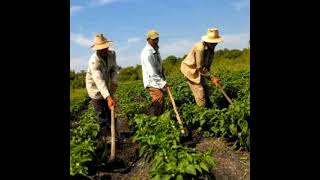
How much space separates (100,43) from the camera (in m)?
6.25

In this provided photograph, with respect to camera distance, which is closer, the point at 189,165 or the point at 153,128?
the point at 189,165

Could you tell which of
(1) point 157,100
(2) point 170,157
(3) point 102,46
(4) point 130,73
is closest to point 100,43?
(3) point 102,46

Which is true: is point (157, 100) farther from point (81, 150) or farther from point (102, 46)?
point (81, 150)

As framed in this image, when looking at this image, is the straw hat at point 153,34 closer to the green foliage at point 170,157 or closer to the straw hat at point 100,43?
the straw hat at point 100,43

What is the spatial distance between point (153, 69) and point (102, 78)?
964 mm

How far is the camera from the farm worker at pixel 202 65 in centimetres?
733

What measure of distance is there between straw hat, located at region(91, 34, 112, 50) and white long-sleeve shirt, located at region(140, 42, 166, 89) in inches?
33.1

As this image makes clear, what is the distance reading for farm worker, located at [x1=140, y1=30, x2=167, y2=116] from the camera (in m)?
6.92
